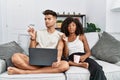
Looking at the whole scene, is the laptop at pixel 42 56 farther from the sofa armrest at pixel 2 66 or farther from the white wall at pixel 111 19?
the white wall at pixel 111 19

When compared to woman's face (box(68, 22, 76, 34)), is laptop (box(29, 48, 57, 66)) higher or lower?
lower

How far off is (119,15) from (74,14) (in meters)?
1.48

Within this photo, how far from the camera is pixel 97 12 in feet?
15.0

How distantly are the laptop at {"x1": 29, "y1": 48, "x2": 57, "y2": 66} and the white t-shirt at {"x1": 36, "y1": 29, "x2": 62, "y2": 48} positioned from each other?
0.37 m

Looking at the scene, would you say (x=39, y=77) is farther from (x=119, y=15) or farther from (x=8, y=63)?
(x=119, y=15)

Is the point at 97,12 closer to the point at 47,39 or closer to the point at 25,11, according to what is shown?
the point at 25,11

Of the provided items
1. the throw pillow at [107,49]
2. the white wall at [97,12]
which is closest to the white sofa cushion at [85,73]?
the throw pillow at [107,49]

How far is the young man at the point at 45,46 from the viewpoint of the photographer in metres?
2.43

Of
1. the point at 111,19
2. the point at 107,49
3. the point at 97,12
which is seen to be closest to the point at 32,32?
the point at 107,49

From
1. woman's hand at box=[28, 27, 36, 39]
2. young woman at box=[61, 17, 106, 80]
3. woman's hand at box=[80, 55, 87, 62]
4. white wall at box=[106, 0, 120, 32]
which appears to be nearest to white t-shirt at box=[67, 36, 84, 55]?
young woman at box=[61, 17, 106, 80]

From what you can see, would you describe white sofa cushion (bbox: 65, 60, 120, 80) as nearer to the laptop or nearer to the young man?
the young man

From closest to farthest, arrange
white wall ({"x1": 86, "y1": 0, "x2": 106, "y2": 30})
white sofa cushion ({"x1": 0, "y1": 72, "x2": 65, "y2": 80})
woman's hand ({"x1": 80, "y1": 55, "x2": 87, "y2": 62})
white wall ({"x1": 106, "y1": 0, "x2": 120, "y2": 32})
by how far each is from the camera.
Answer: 1. white sofa cushion ({"x1": 0, "y1": 72, "x2": 65, "y2": 80})
2. woman's hand ({"x1": 80, "y1": 55, "x2": 87, "y2": 62})
3. white wall ({"x1": 106, "y1": 0, "x2": 120, "y2": 32})
4. white wall ({"x1": 86, "y1": 0, "x2": 106, "y2": 30})

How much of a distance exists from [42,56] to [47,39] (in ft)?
1.43

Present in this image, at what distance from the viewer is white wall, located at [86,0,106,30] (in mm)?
4195
